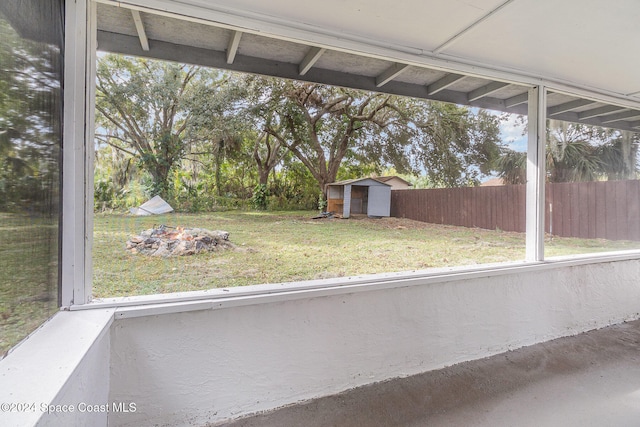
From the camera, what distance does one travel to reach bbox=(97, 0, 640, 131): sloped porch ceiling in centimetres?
124

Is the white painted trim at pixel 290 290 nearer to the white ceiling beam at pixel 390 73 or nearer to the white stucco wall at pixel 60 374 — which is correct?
the white stucco wall at pixel 60 374

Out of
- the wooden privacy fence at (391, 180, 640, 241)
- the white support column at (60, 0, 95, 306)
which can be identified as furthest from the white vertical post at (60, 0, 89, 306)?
the wooden privacy fence at (391, 180, 640, 241)

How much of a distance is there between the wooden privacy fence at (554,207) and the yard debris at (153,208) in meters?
1.94

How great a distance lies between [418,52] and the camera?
1614 mm

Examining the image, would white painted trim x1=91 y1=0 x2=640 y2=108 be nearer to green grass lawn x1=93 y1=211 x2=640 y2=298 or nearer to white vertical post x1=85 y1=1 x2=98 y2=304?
white vertical post x1=85 y1=1 x2=98 y2=304

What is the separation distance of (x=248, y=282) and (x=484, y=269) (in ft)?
4.62

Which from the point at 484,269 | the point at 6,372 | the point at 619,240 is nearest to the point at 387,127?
the point at 484,269

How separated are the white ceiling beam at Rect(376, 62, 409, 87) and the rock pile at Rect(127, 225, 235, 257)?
1.47 m

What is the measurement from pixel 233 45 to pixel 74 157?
91cm

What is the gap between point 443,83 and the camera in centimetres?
203

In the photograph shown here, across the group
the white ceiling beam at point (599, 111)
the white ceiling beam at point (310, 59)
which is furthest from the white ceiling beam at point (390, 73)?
the white ceiling beam at point (599, 111)

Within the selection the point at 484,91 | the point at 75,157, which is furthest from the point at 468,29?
the point at 75,157

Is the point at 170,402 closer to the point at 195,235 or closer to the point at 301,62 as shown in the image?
the point at 195,235

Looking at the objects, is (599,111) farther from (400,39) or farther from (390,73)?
(400,39)
